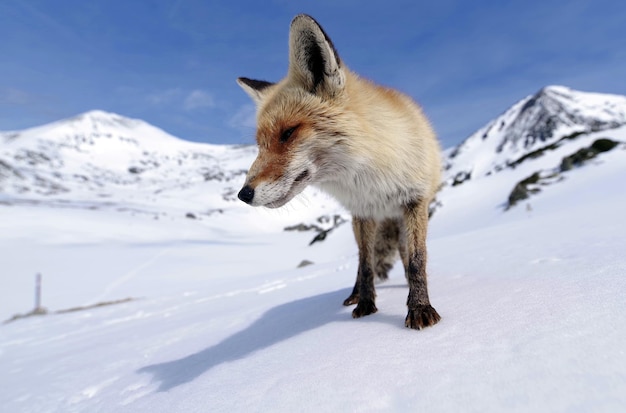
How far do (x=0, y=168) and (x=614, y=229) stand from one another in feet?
468

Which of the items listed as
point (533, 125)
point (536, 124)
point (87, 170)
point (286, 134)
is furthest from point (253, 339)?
point (87, 170)

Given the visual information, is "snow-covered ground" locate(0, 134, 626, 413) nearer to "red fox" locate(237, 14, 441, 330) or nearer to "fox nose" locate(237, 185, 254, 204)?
"red fox" locate(237, 14, 441, 330)

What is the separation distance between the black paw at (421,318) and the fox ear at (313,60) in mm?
1907

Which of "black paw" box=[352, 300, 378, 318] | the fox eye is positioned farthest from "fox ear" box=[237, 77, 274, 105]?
"black paw" box=[352, 300, 378, 318]

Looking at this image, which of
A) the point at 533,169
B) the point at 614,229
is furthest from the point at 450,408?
the point at 533,169

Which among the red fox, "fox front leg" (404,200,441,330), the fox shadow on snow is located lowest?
the fox shadow on snow

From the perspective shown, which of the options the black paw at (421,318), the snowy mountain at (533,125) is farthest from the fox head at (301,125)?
the snowy mountain at (533,125)

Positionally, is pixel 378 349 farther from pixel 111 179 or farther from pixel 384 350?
pixel 111 179

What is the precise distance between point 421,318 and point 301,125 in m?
1.75

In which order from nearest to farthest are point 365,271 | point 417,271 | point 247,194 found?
point 247,194 → point 417,271 → point 365,271

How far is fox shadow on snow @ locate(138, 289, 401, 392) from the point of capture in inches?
118

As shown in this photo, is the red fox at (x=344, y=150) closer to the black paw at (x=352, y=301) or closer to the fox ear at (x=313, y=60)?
the fox ear at (x=313, y=60)

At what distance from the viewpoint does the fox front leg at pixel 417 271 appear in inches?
103

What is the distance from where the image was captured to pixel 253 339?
3.53m
